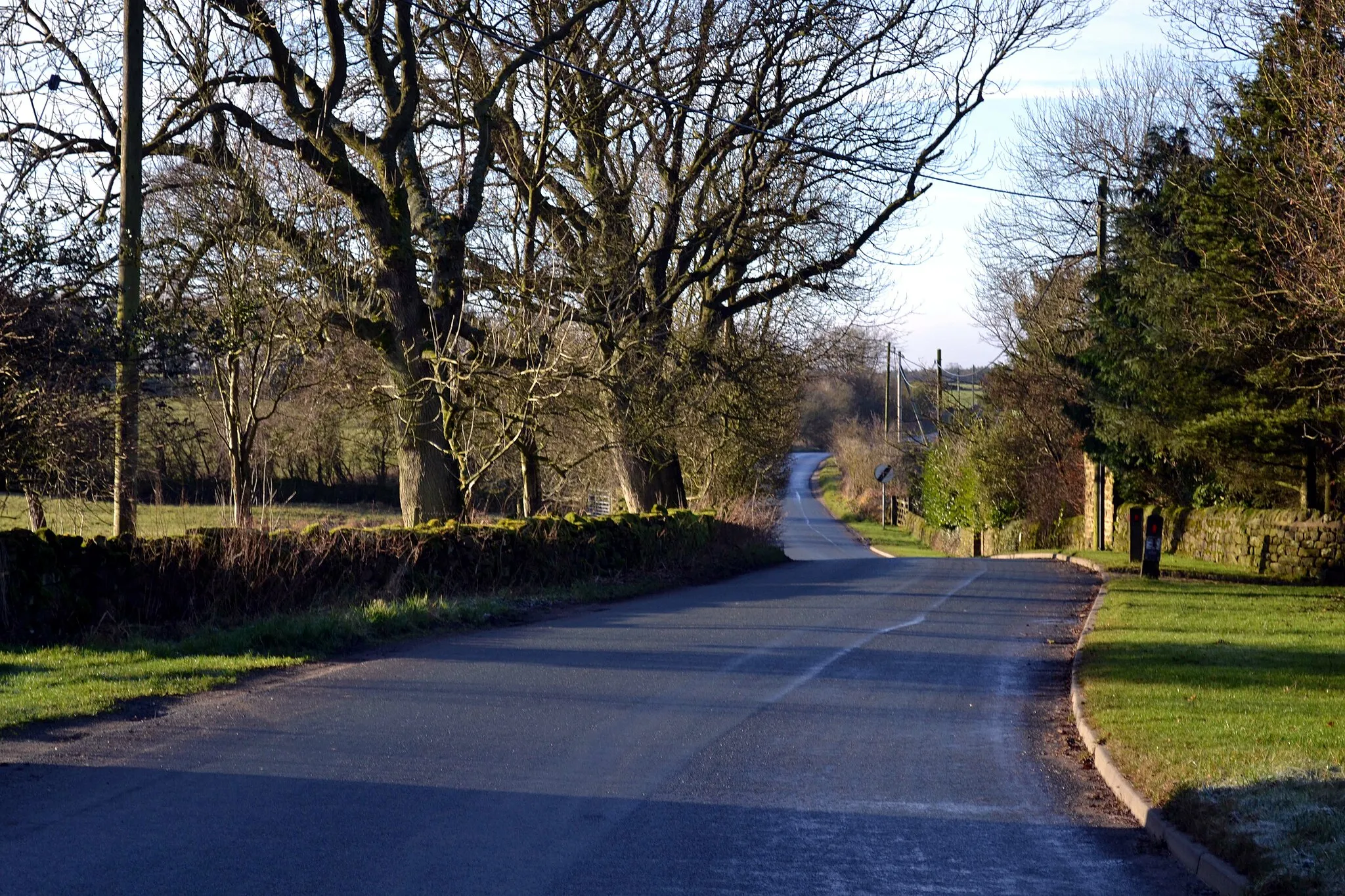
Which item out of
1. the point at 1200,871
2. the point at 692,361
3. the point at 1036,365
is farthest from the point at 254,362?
the point at 1036,365

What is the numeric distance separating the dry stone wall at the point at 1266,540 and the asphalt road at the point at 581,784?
13489 mm

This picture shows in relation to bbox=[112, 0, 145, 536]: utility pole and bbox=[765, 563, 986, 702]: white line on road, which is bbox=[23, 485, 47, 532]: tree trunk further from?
bbox=[765, 563, 986, 702]: white line on road

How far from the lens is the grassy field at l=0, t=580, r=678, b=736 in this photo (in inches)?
369

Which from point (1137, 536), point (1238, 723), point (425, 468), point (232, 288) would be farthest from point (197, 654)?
point (1137, 536)

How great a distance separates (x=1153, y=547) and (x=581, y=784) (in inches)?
698

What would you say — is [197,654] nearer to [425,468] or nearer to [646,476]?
[425,468]

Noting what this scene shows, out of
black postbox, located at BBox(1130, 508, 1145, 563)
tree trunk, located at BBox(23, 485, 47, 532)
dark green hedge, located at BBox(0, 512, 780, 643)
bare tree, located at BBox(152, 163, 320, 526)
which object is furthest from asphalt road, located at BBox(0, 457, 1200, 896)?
black postbox, located at BBox(1130, 508, 1145, 563)

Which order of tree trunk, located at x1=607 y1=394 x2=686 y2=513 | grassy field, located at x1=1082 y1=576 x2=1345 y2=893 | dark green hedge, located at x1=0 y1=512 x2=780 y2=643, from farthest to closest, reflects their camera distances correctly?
tree trunk, located at x1=607 y1=394 x2=686 y2=513 → dark green hedge, located at x1=0 y1=512 x2=780 y2=643 → grassy field, located at x1=1082 y1=576 x2=1345 y2=893

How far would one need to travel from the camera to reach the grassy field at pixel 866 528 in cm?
5453

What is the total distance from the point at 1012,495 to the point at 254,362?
34706 mm

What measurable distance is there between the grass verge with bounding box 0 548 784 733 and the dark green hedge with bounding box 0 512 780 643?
1.68ft

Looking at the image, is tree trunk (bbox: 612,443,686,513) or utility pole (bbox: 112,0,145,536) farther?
tree trunk (bbox: 612,443,686,513)

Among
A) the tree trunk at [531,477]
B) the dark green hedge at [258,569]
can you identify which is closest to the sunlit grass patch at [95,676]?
the dark green hedge at [258,569]

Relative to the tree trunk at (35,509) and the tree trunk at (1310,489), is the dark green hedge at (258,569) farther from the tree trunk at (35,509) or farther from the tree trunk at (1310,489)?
the tree trunk at (1310,489)
